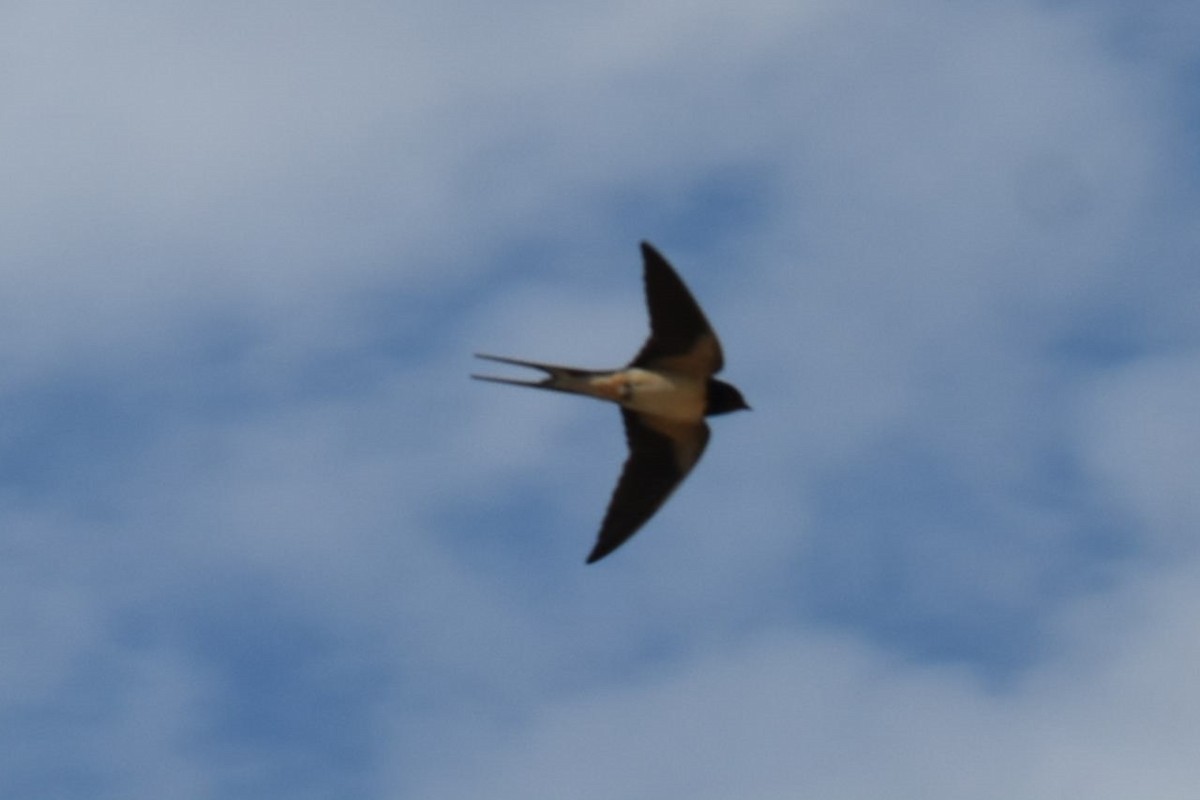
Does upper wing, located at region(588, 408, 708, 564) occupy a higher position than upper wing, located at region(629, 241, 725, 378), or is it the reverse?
upper wing, located at region(629, 241, 725, 378)

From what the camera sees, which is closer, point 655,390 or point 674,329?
point 674,329

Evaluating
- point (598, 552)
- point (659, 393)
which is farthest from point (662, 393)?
point (598, 552)

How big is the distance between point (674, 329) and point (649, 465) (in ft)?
4.63

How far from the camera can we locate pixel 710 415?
3225 centimetres

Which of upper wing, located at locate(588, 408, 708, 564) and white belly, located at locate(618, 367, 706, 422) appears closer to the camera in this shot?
white belly, located at locate(618, 367, 706, 422)

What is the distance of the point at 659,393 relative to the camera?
1255 inches

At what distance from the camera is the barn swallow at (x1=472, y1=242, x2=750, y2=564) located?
103 feet

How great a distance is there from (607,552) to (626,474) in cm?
77

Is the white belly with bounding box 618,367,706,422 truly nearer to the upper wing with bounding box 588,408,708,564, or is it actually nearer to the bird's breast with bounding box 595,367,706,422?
the bird's breast with bounding box 595,367,706,422

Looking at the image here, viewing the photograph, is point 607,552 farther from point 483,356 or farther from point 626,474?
point 483,356

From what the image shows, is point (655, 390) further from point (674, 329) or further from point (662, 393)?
point (674, 329)

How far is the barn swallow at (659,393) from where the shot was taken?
31422 mm

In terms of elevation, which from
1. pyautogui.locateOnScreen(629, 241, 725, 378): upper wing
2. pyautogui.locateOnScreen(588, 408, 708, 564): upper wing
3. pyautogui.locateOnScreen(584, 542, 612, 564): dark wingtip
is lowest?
pyautogui.locateOnScreen(584, 542, 612, 564): dark wingtip

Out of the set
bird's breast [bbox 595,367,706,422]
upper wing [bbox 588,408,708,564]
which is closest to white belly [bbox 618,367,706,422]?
bird's breast [bbox 595,367,706,422]
